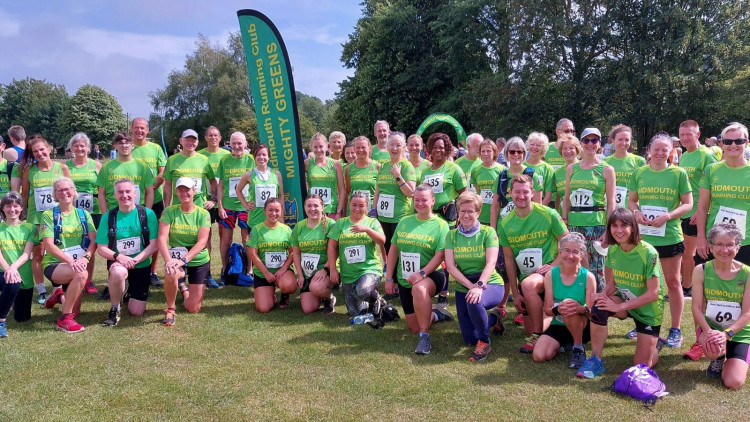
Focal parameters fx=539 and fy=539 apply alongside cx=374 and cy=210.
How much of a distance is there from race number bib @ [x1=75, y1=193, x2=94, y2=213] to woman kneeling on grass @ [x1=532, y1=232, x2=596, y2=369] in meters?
5.26

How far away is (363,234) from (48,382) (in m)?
2.91

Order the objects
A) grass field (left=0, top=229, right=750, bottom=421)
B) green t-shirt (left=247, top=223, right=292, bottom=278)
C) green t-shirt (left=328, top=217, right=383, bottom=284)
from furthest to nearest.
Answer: green t-shirt (left=247, top=223, right=292, bottom=278) → green t-shirt (left=328, top=217, right=383, bottom=284) → grass field (left=0, top=229, right=750, bottom=421)

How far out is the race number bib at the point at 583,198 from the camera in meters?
5.19

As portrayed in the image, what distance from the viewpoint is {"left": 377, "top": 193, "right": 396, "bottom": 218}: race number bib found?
6102 mm

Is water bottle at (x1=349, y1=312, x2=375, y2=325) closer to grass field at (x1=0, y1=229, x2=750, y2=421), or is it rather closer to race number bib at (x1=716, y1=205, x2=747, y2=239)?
grass field at (x1=0, y1=229, x2=750, y2=421)

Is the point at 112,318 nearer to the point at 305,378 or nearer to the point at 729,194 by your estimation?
the point at 305,378

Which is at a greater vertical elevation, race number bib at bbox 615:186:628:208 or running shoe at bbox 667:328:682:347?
race number bib at bbox 615:186:628:208

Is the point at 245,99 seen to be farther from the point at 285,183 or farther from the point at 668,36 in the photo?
the point at 285,183

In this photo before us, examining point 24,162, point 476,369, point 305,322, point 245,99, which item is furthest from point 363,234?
point 245,99

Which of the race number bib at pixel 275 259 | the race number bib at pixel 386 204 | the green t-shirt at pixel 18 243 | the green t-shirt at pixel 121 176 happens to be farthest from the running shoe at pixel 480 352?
the green t-shirt at pixel 18 243

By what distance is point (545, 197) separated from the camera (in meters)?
5.71

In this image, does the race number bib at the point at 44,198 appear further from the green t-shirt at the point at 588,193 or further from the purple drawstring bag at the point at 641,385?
the purple drawstring bag at the point at 641,385

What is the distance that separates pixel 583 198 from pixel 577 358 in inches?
68.6

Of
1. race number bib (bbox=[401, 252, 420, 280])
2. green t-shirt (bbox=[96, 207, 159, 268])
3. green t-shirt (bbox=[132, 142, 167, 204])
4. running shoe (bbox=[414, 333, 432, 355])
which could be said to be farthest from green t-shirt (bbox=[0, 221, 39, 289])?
running shoe (bbox=[414, 333, 432, 355])
